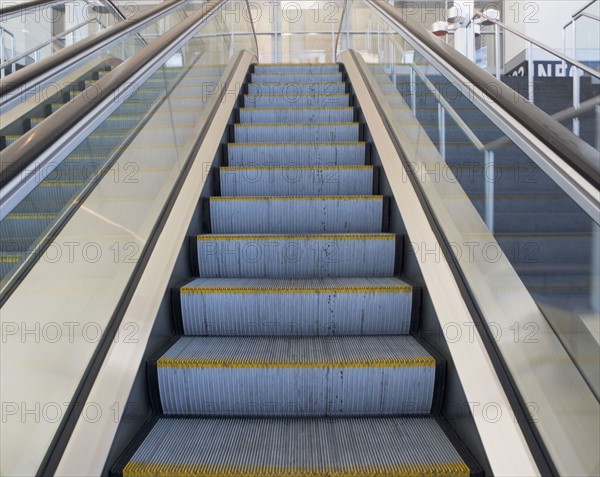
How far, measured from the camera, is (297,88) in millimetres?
4406

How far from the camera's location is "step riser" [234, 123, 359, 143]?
328cm

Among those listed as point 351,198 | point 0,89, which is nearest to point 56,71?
point 0,89

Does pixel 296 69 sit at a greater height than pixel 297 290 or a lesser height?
greater

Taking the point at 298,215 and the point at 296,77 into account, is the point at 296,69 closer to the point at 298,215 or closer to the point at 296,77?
the point at 296,77

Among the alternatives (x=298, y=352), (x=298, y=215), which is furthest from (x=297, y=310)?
(x=298, y=215)

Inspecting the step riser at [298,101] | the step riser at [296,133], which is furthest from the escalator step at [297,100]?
the step riser at [296,133]

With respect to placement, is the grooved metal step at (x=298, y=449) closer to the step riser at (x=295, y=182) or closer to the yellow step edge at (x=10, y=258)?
the yellow step edge at (x=10, y=258)

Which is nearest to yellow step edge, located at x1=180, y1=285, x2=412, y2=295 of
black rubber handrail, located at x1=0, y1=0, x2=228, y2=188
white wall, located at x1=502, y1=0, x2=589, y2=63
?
black rubber handrail, located at x1=0, y1=0, x2=228, y2=188

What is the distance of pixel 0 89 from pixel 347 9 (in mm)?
5626

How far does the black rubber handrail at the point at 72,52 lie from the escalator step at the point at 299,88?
200cm

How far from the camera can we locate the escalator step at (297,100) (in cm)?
386

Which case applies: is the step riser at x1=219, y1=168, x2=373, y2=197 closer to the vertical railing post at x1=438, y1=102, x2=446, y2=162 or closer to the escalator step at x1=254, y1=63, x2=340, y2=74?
the vertical railing post at x1=438, y1=102, x2=446, y2=162

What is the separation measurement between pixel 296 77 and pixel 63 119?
3796 millimetres

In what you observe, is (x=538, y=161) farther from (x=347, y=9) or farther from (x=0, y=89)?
(x=347, y=9)
